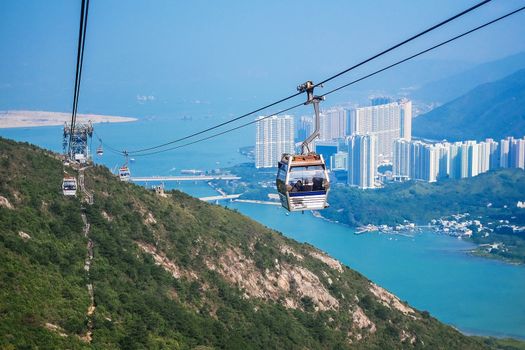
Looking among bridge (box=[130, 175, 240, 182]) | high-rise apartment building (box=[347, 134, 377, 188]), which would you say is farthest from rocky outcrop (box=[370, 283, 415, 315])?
high-rise apartment building (box=[347, 134, 377, 188])

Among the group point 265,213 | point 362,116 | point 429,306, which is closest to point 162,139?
point 362,116

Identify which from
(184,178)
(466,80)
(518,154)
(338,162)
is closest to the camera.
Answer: (184,178)

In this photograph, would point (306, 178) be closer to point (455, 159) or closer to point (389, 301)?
point (389, 301)

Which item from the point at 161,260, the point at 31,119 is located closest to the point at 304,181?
the point at 161,260

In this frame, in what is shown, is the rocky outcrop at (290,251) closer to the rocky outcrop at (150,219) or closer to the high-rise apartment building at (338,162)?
the rocky outcrop at (150,219)

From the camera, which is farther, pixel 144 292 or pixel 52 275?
pixel 144 292

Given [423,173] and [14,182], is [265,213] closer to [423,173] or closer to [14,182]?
[423,173]

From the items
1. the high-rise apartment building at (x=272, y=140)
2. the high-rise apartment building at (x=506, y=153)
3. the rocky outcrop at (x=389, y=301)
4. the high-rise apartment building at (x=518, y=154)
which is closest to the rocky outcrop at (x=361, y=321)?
the rocky outcrop at (x=389, y=301)
